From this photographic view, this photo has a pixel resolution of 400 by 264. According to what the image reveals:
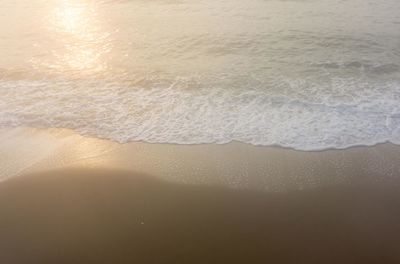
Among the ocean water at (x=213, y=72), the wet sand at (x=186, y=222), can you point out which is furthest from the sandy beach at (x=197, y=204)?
the ocean water at (x=213, y=72)

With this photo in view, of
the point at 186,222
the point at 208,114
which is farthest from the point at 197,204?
the point at 208,114

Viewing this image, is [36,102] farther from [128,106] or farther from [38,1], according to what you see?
[38,1]

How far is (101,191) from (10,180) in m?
1.24

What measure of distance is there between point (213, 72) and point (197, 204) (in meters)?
4.35

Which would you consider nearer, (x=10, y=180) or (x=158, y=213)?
(x=158, y=213)

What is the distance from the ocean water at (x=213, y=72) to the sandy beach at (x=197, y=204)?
0.53 meters

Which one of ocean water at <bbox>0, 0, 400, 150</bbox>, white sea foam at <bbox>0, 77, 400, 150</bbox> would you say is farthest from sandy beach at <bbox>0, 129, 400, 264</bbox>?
ocean water at <bbox>0, 0, 400, 150</bbox>

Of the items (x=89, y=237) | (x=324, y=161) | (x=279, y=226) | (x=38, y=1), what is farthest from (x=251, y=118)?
(x=38, y=1)

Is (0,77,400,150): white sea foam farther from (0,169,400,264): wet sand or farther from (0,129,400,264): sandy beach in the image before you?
(0,169,400,264): wet sand

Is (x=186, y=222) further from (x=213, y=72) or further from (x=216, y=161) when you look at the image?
(x=213, y=72)

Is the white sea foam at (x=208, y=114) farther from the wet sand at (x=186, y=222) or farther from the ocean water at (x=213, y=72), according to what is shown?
the wet sand at (x=186, y=222)

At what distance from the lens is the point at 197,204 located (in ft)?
16.4

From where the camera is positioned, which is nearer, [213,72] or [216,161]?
[216,161]

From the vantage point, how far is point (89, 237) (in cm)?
457
